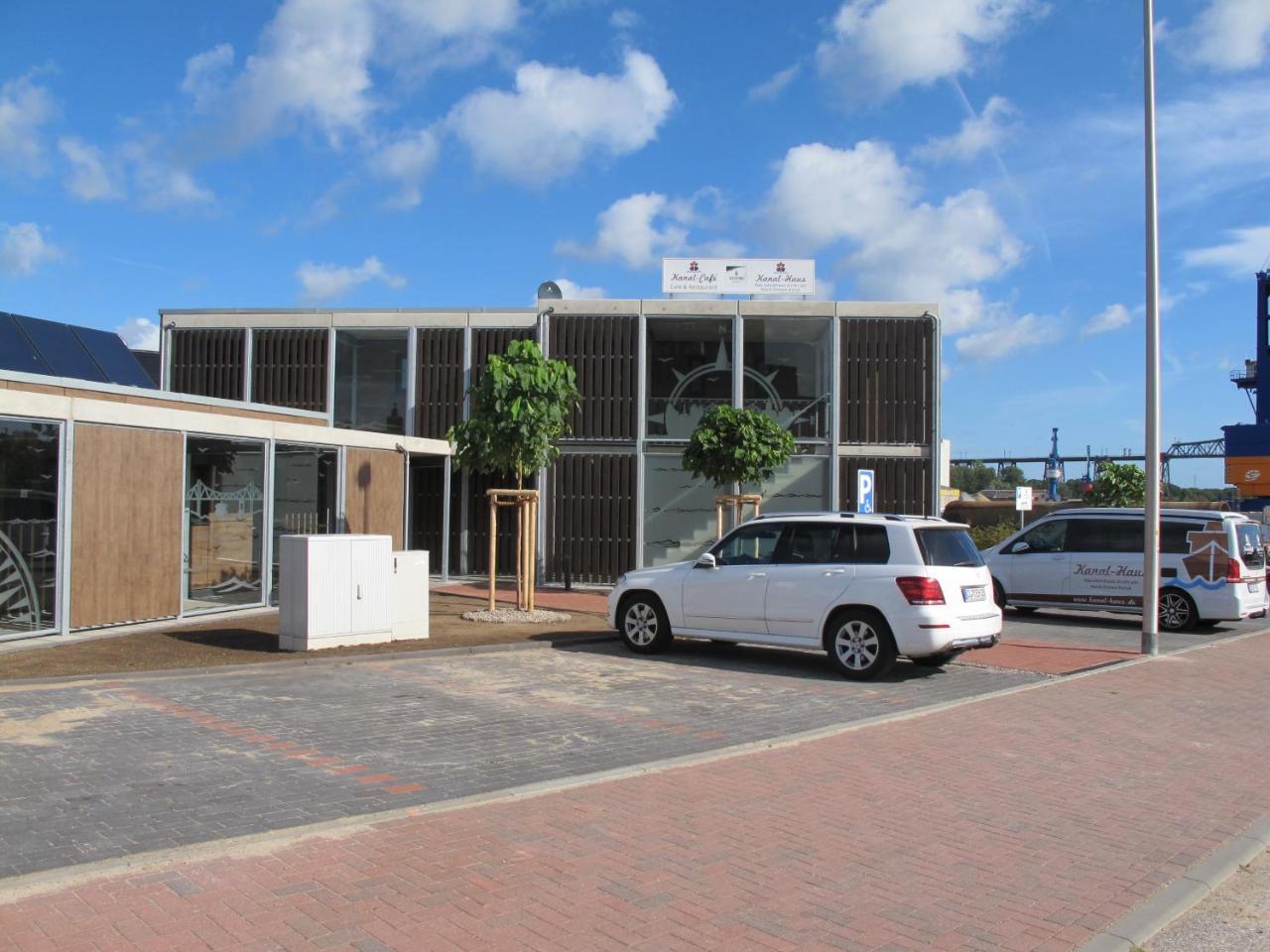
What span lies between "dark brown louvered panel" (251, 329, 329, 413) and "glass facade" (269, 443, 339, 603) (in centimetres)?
734

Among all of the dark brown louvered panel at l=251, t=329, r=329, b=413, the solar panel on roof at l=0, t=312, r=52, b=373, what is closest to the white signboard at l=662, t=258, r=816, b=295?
the dark brown louvered panel at l=251, t=329, r=329, b=413

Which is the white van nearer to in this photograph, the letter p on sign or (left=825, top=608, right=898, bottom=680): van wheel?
the letter p on sign

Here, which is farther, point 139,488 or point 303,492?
point 303,492

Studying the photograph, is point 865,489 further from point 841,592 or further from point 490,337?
point 490,337

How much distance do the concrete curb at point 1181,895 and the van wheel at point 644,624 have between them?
7307mm

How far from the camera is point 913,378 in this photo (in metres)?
23.4

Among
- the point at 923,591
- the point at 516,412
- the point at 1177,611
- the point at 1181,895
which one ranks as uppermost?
the point at 516,412

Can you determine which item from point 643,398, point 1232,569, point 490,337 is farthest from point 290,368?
point 1232,569

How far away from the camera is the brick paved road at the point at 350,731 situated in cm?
577

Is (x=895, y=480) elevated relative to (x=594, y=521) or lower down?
elevated

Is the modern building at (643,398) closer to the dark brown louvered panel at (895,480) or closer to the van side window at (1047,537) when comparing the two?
the dark brown louvered panel at (895,480)

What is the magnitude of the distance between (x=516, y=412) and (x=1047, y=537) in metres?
10.2

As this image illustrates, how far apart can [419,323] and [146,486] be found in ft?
37.8

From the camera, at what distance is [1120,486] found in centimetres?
3584
